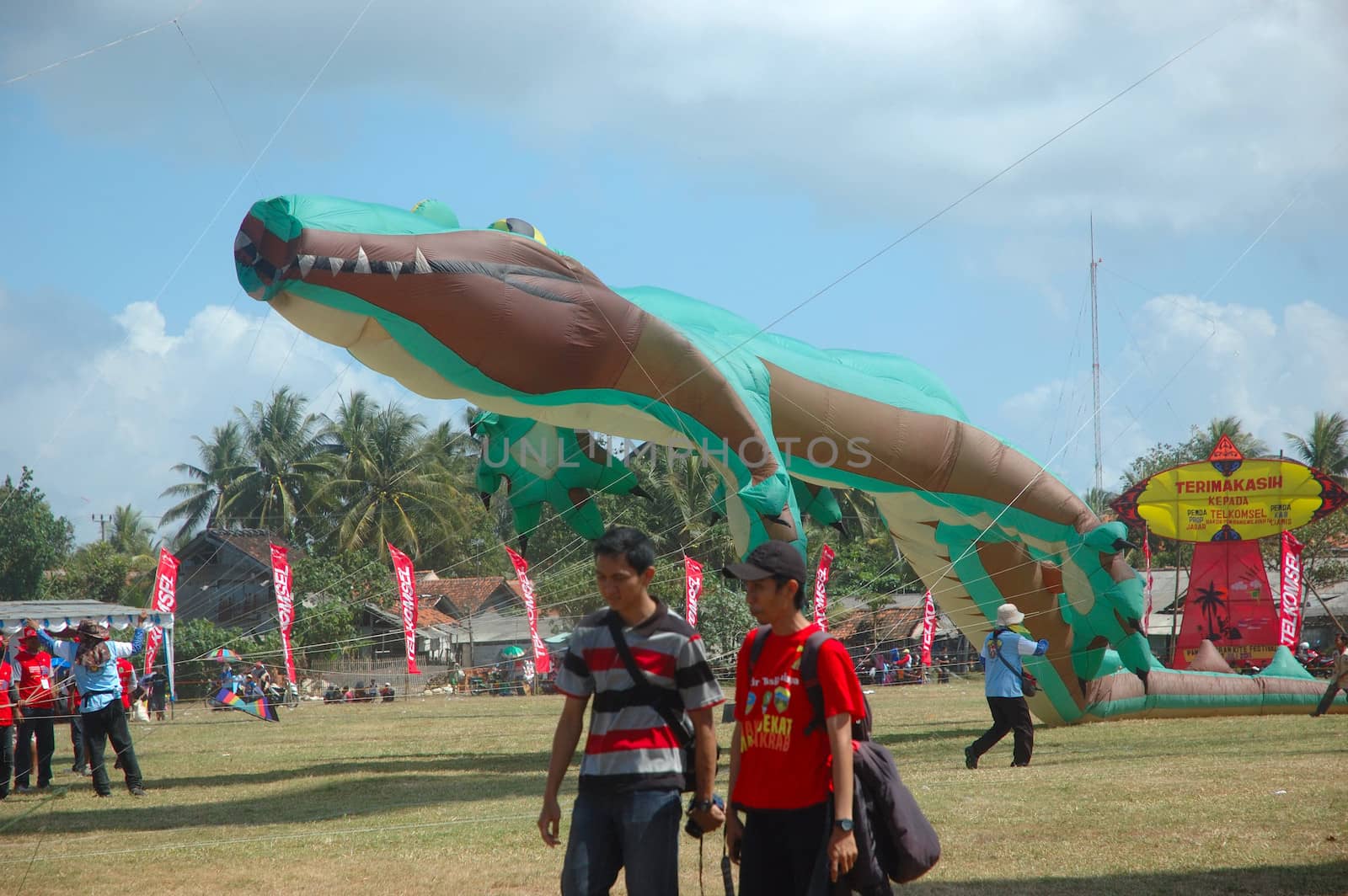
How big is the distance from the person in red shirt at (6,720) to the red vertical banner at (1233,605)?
21.2 metres

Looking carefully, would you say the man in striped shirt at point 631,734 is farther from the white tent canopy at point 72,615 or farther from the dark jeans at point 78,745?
the white tent canopy at point 72,615

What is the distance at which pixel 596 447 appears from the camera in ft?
37.7

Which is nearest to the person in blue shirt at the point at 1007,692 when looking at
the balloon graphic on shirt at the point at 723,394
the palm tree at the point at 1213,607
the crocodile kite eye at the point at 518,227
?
the balloon graphic on shirt at the point at 723,394

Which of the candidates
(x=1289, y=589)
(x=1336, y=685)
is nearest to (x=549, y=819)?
(x=1336, y=685)

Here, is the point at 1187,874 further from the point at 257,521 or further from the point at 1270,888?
the point at 257,521

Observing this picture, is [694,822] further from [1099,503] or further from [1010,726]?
[1099,503]

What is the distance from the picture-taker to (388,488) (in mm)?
37938

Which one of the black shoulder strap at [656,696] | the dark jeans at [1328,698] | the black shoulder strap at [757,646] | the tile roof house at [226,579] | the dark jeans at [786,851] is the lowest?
the dark jeans at [1328,698]

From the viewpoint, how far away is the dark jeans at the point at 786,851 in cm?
393

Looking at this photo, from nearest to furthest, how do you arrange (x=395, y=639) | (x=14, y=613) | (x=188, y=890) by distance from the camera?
(x=188, y=890) < (x=14, y=613) < (x=395, y=639)

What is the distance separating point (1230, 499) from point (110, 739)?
70.4ft

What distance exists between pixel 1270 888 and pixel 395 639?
3386 cm

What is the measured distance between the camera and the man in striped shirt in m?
4.10

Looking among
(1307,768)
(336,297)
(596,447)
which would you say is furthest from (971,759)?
(336,297)
